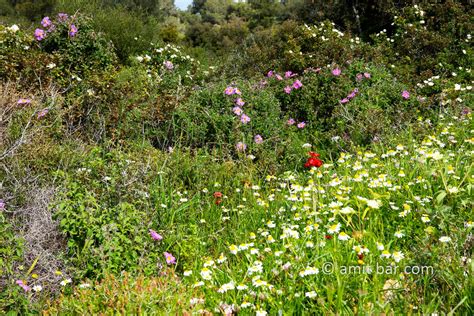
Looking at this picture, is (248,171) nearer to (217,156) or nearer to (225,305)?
(217,156)

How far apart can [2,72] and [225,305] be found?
4459 millimetres

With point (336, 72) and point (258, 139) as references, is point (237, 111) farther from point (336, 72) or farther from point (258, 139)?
point (336, 72)

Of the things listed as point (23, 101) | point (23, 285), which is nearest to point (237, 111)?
point (23, 101)

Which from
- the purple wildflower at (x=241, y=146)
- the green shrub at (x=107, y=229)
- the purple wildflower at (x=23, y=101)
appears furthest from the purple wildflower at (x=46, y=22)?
the green shrub at (x=107, y=229)

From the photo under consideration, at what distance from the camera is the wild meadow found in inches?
99.7

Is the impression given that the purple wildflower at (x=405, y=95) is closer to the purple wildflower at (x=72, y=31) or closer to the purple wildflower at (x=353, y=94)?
the purple wildflower at (x=353, y=94)

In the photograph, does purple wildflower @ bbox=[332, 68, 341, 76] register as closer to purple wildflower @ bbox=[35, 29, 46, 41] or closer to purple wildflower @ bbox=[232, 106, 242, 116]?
purple wildflower @ bbox=[232, 106, 242, 116]

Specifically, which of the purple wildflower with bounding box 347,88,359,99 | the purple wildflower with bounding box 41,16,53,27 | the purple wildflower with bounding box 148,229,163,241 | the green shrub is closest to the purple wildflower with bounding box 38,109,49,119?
the green shrub

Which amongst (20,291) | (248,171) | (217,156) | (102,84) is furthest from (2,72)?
(20,291)

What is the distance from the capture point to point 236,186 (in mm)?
4379

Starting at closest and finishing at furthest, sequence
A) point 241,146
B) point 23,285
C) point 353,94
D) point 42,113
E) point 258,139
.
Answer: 1. point 23,285
2. point 42,113
3. point 241,146
4. point 258,139
5. point 353,94

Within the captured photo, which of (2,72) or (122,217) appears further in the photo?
(2,72)

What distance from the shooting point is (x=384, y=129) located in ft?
16.8

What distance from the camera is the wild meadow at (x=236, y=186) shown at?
2.53 m
